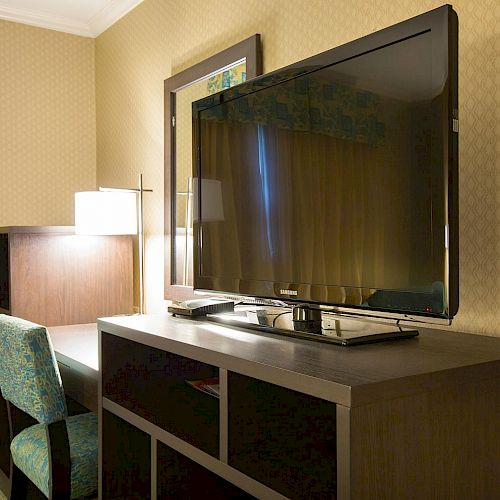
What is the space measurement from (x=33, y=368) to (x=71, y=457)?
1.13ft

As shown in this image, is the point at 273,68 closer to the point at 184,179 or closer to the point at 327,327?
the point at 184,179

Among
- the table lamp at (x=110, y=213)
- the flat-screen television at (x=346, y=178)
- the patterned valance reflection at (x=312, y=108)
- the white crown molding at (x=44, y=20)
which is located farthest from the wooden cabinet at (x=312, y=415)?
the white crown molding at (x=44, y=20)

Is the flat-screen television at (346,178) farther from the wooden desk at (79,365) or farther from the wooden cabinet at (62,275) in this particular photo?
the wooden cabinet at (62,275)

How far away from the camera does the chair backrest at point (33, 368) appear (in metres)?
1.85

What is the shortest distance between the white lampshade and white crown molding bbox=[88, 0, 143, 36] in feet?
3.34

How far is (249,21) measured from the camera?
91.2 inches

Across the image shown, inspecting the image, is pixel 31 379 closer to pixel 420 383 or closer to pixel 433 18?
pixel 420 383

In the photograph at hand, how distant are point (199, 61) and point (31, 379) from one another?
4.91 feet

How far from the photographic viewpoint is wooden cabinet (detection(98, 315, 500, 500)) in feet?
3.32

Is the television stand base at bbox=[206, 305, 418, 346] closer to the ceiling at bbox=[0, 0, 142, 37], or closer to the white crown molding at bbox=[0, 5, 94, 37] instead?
the ceiling at bbox=[0, 0, 142, 37]

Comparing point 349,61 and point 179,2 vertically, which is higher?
point 179,2

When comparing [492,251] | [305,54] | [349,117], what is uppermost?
[305,54]

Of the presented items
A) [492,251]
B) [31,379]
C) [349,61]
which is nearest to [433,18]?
[349,61]

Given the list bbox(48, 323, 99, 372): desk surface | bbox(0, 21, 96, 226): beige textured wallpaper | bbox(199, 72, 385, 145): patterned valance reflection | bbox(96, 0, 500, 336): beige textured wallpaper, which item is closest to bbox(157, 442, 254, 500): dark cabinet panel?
bbox(48, 323, 99, 372): desk surface
